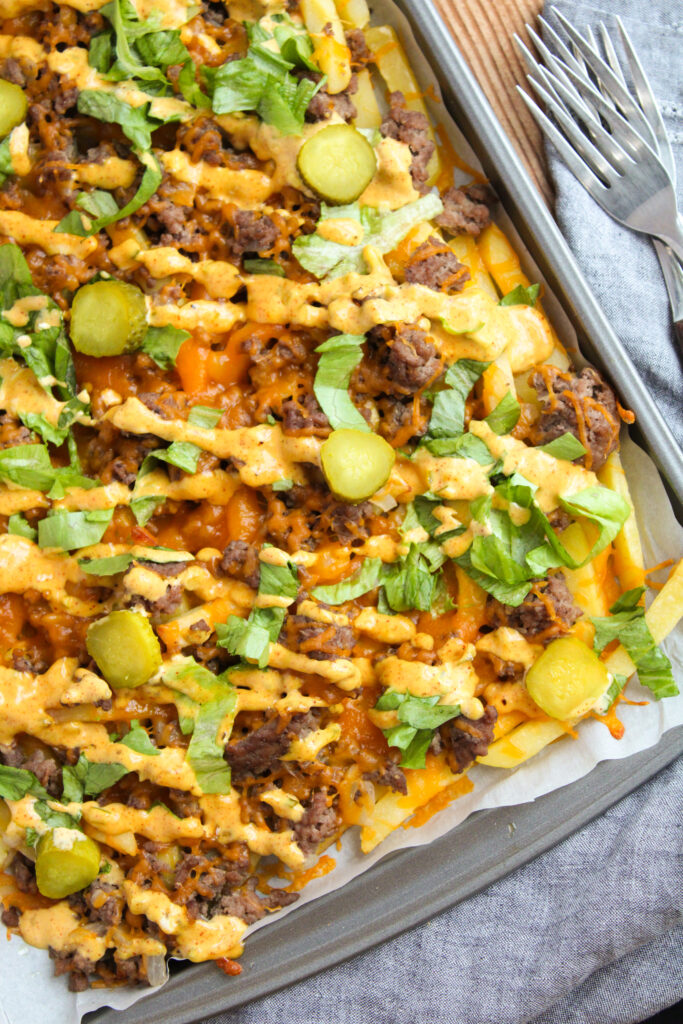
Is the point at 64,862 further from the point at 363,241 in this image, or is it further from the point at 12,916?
the point at 363,241

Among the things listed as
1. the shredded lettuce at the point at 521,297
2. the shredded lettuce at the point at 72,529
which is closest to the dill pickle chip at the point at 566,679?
the shredded lettuce at the point at 521,297

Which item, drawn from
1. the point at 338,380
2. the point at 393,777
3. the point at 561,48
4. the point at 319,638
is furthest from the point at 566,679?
the point at 561,48

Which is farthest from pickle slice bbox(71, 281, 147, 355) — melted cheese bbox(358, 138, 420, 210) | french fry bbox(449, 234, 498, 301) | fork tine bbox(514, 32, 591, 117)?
fork tine bbox(514, 32, 591, 117)

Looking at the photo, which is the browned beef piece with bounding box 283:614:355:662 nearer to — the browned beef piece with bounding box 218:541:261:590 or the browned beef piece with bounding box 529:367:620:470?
the browned beef piece with bounding box 218:541:261:590

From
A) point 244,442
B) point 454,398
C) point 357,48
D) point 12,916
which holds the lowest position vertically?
point 12,916

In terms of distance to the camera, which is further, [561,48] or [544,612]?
[561,48]

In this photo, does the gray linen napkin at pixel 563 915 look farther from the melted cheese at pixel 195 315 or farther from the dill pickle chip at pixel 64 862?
Result: the melted cheese at pixel 195 315

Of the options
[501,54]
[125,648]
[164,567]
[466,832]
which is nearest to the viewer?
[125,648]
